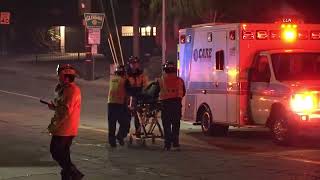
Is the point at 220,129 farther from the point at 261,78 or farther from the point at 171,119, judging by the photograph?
the point at 171,119

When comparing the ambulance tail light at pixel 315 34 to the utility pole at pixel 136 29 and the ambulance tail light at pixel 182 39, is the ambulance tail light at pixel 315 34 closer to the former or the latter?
the ambulance tail light at pixel 182 39

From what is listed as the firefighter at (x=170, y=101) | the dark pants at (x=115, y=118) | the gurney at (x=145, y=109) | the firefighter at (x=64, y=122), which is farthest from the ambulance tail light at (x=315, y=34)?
the firefighter at (x=64, y=122)

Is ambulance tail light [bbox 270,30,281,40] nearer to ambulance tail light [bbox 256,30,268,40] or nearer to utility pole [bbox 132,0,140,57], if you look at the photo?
ambulance tail light [bbox 256,30,268,40]

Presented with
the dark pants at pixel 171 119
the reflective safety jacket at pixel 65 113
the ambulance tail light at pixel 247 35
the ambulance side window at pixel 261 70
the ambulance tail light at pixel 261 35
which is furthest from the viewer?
the ambulance tail light at pixel 261 35

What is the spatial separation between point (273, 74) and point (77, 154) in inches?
170

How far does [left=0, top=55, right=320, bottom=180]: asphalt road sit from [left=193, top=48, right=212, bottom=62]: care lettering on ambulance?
1.79m

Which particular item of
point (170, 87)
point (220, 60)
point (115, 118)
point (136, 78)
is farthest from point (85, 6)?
point (170, 87)

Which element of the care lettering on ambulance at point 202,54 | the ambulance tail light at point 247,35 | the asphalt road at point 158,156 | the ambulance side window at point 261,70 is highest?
the ambulance tail light at point 247,35

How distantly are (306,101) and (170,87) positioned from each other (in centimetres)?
267

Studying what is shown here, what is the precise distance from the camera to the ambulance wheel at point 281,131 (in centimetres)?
1392

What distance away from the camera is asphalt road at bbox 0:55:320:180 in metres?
10.5

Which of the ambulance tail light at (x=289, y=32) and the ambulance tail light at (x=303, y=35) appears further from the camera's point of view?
the ambulance tail light at (x=303, y=35)

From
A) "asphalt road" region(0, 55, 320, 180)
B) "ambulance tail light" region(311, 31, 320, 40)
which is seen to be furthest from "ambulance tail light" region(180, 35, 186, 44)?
"ambulance tail light" region(311, 31, 320, 40)

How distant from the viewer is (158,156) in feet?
41.2
